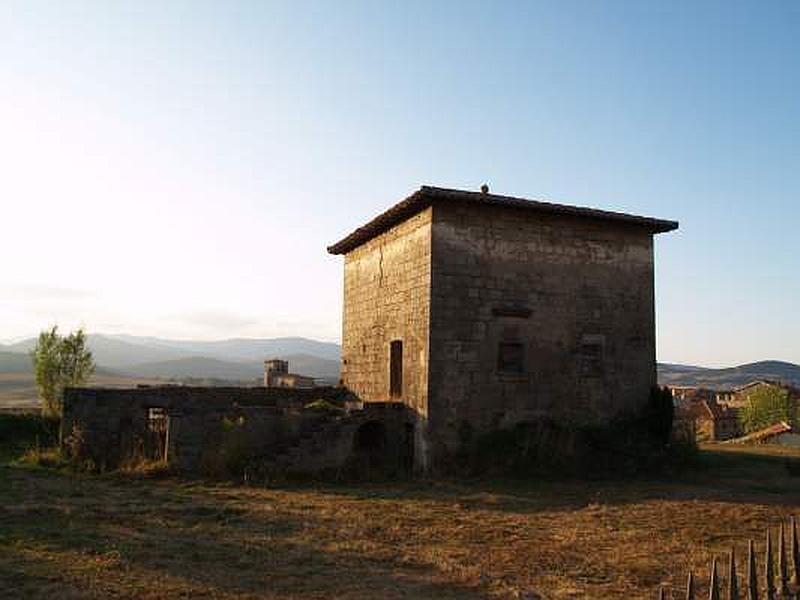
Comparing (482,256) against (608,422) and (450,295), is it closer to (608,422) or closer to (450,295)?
(450,295)

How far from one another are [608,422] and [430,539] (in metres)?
8.12

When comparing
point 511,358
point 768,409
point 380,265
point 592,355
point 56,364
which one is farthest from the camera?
point 768,409

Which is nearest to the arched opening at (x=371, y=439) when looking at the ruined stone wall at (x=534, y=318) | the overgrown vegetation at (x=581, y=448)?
the ruined stone wall at (x=534, y=318)

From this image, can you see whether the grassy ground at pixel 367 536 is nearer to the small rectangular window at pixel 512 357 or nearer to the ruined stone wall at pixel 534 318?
the ruined stone wall at pixel 534 318

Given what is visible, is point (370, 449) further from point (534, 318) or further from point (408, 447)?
point (534, 318)

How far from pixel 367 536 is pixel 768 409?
173 feet

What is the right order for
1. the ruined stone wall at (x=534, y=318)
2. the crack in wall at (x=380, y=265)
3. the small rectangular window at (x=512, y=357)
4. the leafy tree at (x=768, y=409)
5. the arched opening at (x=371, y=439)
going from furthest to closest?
the leafy tree at (x=768, y=409) < the crack in wall at (x=380, y=265) < the small rectangular window at (x=512, y=357) < the arched opening at (x=371, y=439) < the ruined stone wall at (x=534, y=318)

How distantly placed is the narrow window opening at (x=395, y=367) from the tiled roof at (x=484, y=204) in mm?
2793

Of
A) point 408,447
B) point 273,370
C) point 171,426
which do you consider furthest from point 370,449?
point 273,370

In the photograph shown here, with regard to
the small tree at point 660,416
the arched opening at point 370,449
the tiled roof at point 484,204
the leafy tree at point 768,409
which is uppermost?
the tiled roof at point 484,204

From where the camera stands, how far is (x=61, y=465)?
1385cm

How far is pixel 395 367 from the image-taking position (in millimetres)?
15992

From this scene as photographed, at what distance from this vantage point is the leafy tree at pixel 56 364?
2403 cm

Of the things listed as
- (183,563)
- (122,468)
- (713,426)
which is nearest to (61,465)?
(122,468)
